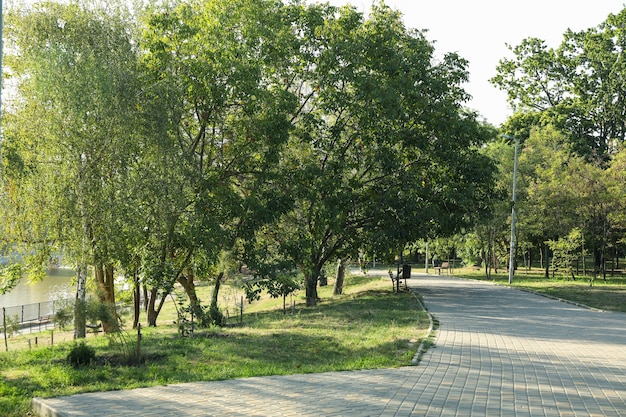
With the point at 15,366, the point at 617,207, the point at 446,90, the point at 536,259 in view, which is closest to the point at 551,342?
the point at 15,366

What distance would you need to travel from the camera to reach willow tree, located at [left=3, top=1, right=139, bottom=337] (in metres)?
16.8

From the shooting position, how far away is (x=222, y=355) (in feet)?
40.8

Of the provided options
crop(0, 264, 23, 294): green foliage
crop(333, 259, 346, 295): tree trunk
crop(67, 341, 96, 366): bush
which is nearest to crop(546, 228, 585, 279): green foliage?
crop(333, 259, 346, 295): tree trunk

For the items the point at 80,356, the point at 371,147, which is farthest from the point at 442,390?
the point at 371,147

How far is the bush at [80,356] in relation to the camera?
11047 mm

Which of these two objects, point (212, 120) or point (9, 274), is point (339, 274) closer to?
point (212, 120)

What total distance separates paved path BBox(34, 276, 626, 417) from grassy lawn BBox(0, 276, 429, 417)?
26.9 inches

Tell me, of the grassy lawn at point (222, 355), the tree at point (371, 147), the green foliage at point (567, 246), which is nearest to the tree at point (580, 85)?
the green foliage at point (567, 246)

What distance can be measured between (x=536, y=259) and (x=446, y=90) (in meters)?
46.1

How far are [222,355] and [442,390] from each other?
16.8 ft

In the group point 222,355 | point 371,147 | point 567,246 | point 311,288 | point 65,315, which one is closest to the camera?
point 65,315

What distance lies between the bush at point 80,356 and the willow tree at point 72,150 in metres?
4.81

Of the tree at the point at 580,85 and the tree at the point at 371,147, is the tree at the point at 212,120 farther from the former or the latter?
the tree at the point at 580,85

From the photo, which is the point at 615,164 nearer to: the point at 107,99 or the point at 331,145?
the point at 331,145
